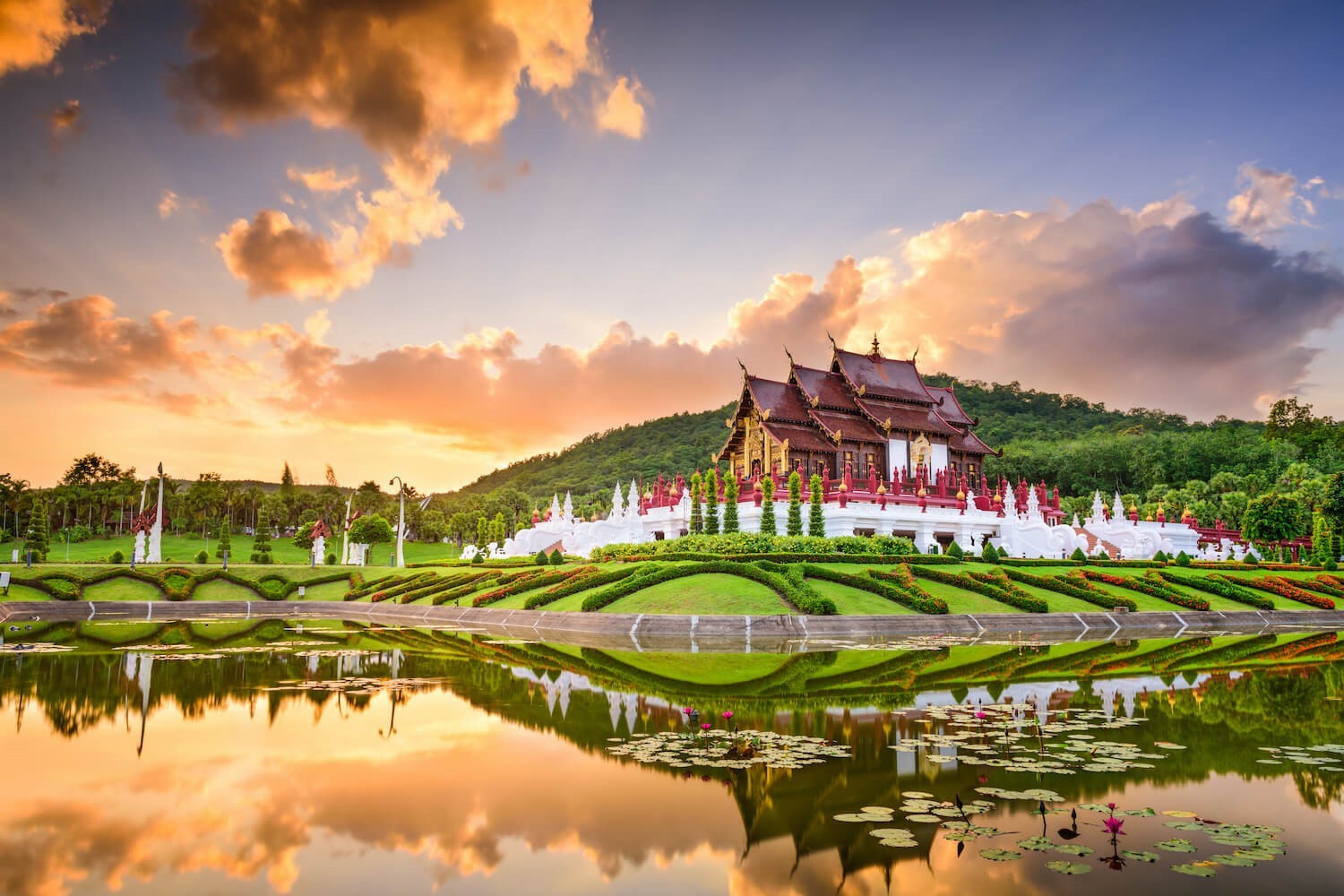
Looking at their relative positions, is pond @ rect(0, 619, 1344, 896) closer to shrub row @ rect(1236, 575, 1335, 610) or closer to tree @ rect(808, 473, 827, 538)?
tree @ rect(808, 473, 827, 538)

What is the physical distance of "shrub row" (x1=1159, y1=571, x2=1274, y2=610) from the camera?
31656 mm

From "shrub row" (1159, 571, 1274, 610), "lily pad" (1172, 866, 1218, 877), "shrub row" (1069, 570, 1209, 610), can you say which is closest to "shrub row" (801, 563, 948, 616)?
"shrub row" (1069, 570, 1209, 610)

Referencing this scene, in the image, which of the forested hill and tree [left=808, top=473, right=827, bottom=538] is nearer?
tree [left=808, top=473, right=827, bottom=538]

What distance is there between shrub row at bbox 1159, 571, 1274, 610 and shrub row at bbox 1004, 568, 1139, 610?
4.58m

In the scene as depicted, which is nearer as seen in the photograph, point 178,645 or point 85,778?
point 85,778

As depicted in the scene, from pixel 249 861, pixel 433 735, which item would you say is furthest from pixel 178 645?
pixel 249 861

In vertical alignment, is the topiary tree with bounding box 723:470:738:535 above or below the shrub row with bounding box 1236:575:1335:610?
above

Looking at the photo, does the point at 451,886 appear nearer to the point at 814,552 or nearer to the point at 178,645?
the point at 178,645

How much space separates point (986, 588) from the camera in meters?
29.0

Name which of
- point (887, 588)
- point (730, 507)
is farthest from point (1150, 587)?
point (730, 507)

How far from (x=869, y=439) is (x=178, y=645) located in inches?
1266

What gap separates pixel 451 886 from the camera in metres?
6.01

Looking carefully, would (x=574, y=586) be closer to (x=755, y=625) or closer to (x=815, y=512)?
(x=755, y=625)

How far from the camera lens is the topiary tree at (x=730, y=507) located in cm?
3659
